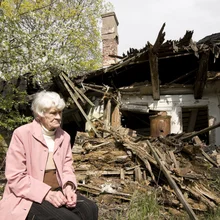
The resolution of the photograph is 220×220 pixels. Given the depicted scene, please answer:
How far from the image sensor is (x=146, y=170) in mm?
5020

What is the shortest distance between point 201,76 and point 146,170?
3.75 metres

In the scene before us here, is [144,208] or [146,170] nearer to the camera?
[144,208]

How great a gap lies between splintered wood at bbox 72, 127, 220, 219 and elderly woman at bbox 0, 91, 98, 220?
1815 millimetres

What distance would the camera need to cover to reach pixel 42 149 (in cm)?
258

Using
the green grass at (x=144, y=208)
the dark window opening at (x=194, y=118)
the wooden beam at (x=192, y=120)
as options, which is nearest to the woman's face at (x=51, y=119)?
the green grass at (x=144, y=208)

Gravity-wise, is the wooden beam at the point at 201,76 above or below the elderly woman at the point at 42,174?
above

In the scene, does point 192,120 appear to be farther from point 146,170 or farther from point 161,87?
point 146,170

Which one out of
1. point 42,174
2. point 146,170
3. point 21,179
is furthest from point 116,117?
point 21,179

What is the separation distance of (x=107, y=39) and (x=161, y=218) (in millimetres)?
10497

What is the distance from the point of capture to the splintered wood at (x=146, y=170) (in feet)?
14.0

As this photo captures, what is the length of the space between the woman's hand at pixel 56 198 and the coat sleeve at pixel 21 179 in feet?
0.14

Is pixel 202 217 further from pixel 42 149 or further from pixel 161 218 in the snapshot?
pixel 42 149

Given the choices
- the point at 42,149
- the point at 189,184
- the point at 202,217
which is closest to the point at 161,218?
the point at 202,217

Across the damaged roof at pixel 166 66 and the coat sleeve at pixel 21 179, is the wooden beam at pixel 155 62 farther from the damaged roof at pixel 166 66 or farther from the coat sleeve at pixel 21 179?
the coat sleeve at pixel 21 179
